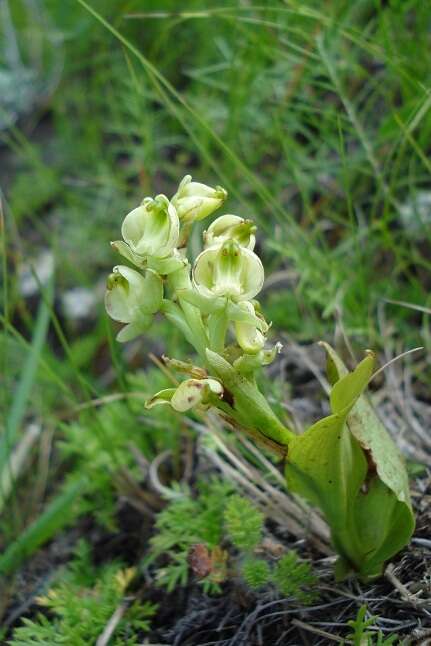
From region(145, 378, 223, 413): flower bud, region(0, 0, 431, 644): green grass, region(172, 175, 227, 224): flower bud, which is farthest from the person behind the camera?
region(0, 0, 431, 644): green grass

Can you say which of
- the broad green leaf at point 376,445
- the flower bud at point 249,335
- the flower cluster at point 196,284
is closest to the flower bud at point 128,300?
the flower cluster at point 196,284

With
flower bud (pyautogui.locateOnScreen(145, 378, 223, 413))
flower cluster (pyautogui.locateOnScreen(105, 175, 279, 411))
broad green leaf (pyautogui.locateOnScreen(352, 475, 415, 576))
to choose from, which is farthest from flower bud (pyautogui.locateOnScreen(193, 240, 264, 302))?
broad green leaf (pyautogui.locateOnScreen(352, 475, 415, 576))

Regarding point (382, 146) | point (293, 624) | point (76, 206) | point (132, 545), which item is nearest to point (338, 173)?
point (382, 146)

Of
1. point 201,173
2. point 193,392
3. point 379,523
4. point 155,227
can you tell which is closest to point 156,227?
point 155,227

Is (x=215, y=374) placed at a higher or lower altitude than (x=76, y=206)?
higher

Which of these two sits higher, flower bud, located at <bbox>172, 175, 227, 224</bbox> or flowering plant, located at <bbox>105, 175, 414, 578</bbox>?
flower bud, located at <bbox>172, 175, 227, 224</bbox>

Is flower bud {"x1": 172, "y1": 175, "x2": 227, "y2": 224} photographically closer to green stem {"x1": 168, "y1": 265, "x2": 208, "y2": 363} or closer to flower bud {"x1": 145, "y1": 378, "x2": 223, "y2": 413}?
green stem {"x1": 168, "y1": 265, "x2": 208, "y2": 363}

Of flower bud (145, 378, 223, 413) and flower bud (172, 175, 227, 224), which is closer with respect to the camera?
flower bud (145, 378, 223, 413)

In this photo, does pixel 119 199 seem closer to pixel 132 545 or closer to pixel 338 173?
pixel 338 173
